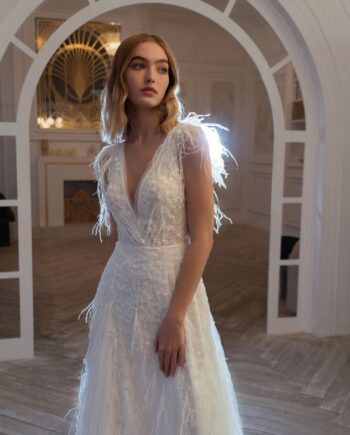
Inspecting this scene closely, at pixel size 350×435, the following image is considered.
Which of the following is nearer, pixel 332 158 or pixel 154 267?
pixel 154 267

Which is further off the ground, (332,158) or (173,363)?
(332,158)

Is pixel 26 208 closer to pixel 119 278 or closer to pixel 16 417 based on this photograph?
pixel 16 417

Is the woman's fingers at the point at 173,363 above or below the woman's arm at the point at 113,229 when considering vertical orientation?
below

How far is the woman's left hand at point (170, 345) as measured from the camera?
128cm

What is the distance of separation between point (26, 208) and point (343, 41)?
237cm

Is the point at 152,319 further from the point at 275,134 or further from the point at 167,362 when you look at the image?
the point at 275,134

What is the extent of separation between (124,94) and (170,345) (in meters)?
0.67

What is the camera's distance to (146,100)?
131cm

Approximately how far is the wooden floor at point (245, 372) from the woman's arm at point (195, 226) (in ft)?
4.65

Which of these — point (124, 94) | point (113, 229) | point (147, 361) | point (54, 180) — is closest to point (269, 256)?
point (113, 229)

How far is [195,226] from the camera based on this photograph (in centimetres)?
130

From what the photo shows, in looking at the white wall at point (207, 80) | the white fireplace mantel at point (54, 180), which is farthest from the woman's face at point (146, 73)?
the white wall at point (207, 80)

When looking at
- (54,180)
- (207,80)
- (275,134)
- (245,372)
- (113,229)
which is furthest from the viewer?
(207,80)

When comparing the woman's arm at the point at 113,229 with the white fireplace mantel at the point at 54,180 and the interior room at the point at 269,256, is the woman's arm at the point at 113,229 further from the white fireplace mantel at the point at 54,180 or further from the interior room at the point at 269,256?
the white fireplace mantel at the point at 54,180
